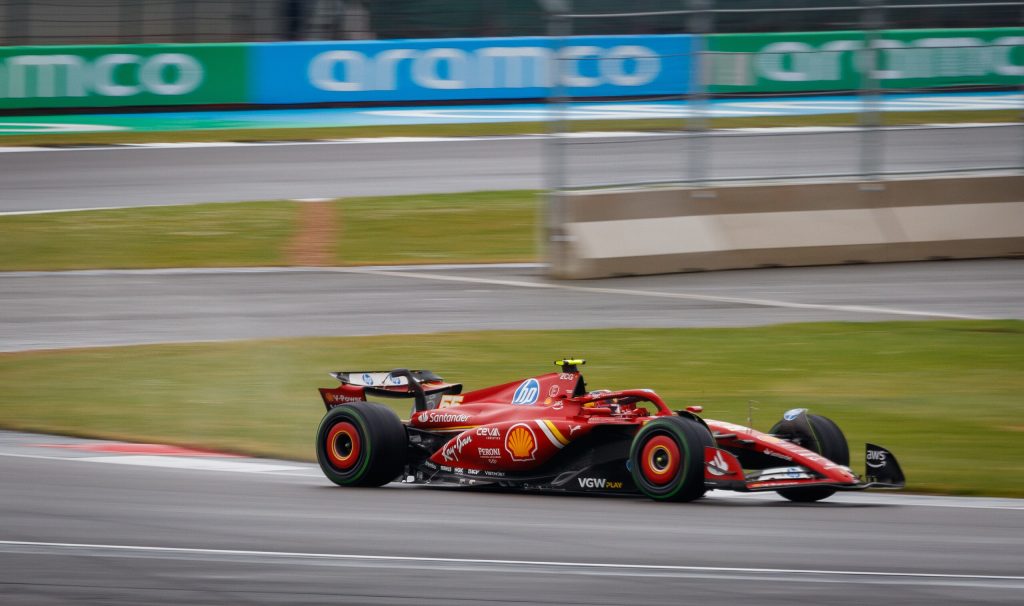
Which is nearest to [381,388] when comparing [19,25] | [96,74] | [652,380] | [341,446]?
[341,446]

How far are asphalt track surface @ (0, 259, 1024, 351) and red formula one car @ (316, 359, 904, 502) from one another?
558cm

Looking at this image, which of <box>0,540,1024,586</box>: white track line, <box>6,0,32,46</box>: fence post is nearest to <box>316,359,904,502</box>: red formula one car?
<box>0,540,1024,586</box>: white track line

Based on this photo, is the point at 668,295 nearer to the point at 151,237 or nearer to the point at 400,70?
the point at 151,237

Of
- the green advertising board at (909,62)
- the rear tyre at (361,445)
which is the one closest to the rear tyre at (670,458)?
the rear tyre at (361,445)

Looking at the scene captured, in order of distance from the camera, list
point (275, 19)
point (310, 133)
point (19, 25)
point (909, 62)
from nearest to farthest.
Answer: point (909, 62) → point (310, 133) → point (19, 25) → point (275, 19)

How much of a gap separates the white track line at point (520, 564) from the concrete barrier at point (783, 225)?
10933 millimetres

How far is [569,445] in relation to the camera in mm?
8258

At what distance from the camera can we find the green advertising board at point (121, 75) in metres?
28.0

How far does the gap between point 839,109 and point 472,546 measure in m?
13.9

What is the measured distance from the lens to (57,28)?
28312 mm

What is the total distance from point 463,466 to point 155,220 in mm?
13429

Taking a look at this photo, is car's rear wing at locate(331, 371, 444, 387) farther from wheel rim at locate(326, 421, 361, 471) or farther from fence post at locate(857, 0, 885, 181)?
fence post at locate(857, 0, 885, 181)

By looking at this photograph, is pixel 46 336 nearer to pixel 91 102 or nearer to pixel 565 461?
pixel 565 461

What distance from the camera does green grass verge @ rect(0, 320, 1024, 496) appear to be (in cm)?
1025
